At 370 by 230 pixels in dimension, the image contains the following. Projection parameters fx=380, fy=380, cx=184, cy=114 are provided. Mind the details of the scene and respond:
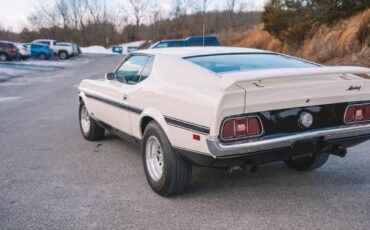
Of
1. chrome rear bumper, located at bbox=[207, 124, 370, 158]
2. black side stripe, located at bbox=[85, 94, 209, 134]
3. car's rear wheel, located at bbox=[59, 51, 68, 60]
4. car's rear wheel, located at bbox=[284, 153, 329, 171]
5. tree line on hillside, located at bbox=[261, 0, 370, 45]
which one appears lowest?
car's rear wheel, located at bbox=[59, 51, 68, 60]

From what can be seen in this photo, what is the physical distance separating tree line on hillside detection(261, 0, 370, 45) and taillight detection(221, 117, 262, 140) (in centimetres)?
1554

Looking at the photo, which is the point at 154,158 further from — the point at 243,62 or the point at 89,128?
the point at 89,128

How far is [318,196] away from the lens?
373 centimetres

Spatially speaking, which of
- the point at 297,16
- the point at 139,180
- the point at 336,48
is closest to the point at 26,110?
the point at 139,180

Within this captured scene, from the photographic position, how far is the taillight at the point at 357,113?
141 inches

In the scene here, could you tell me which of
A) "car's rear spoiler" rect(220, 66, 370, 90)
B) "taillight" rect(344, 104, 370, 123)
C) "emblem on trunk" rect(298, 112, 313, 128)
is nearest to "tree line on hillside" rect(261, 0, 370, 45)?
"taillight" rect(344, 104, 370, 123)

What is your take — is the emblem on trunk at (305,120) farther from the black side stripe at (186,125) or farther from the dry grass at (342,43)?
Result: the dry grass at (342,43)

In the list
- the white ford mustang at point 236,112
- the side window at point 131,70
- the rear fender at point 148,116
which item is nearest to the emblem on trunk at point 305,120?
the white ford mustang at point 236,112

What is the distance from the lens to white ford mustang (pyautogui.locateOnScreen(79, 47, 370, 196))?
3.09m

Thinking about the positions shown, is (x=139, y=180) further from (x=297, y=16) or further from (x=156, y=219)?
(x=297, y=16)

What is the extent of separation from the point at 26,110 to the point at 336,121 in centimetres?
772

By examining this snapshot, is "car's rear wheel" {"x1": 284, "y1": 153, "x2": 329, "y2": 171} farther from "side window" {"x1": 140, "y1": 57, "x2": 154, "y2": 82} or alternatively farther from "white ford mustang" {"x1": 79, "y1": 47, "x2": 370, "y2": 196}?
"side window" {"x1": 140, "y1": 57, "x2": 154, "y2": 82}

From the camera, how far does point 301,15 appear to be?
62.6ft

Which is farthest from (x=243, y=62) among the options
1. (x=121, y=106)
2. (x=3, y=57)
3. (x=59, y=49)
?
(x=59, y=49)
